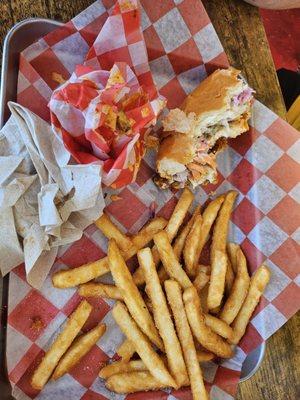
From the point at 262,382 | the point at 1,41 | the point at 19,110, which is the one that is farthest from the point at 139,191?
the point at 262,382

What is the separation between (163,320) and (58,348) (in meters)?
0.49

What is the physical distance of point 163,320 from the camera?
232cm

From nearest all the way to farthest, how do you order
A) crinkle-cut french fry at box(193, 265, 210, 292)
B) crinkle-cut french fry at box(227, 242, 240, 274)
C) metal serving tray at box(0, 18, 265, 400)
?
metal serving tray at box(0, 18, 265, 400) → crinkle-cut french fry at box(193, 265, 210, 292) → crinkle-cut french fry at box(227, 242, 240, 274)

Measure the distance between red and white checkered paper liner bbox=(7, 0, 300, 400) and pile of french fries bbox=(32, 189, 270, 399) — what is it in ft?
0.29

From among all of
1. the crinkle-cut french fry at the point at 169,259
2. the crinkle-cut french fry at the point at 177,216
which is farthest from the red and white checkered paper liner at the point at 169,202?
the crinkle-cut french fry at the point at 169,259

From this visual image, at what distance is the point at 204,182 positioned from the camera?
2.67 meters

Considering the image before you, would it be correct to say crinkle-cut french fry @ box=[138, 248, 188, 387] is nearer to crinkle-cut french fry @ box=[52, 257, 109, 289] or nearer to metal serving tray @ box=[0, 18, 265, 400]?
crinkle-cut french fry @ box=[52, 257, 109, 289]

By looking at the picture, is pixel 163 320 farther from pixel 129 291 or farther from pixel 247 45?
pixel 247 45

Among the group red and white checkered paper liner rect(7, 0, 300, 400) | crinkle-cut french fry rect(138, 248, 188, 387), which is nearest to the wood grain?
red and white checkered paper liner rect(7, 0, 300, 400)

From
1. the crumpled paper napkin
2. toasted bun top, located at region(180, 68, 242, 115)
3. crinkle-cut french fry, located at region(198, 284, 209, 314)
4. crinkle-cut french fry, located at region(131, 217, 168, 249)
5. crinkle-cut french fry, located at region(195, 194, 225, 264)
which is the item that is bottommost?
crinkle-cut french fry, located at region(198, 284, 209, 314)

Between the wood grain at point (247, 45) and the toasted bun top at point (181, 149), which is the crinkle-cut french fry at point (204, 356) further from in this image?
the wood grain at point (247, 45)

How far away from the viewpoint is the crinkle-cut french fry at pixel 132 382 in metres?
2.33

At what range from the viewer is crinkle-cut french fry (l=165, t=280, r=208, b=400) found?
2303 millimetres

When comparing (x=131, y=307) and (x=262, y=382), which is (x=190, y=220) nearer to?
(x=131, y=307)
